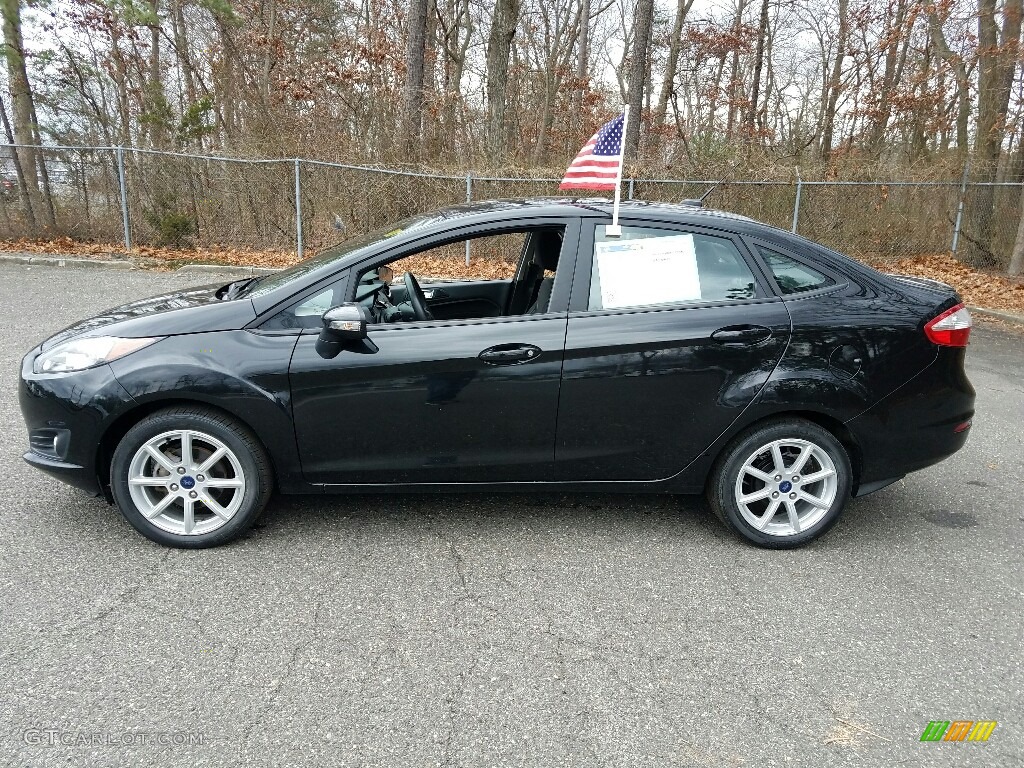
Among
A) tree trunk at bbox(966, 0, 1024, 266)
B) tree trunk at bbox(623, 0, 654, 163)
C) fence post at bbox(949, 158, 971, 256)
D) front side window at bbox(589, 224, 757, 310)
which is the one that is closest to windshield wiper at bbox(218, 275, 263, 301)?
front side window at bbox(589, 224, 757, 310)

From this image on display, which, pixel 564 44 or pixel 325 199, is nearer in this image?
pixel 325 199

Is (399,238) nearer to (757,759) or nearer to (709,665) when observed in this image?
(709,665)

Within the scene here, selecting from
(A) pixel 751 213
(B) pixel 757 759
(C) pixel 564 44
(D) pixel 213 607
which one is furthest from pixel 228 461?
(C) pixel 564 44

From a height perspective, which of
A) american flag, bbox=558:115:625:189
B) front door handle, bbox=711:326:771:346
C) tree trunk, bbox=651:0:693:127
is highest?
tree trunk, bbox=651:0:693:127

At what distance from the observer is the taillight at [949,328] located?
353cm

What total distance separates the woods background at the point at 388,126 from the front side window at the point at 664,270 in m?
9.45

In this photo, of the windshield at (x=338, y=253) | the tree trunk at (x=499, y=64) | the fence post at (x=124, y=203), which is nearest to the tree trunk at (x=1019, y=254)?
the tree trunk at (x=499, y=64)

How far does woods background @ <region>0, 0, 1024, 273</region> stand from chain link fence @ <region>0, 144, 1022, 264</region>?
0.12 ft

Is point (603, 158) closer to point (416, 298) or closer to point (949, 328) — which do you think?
point (416, 298)

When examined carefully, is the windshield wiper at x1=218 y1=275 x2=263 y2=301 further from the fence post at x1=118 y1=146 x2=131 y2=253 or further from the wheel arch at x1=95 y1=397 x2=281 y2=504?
the fence post at x1=118 y1=146 x2=131 y2=253

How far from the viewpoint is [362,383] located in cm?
329

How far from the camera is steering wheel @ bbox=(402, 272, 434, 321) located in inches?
160

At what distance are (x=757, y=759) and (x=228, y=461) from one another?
8.27ft

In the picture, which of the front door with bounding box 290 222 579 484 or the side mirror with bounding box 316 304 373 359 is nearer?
the side mirror with bounding box 316 304 373 359
